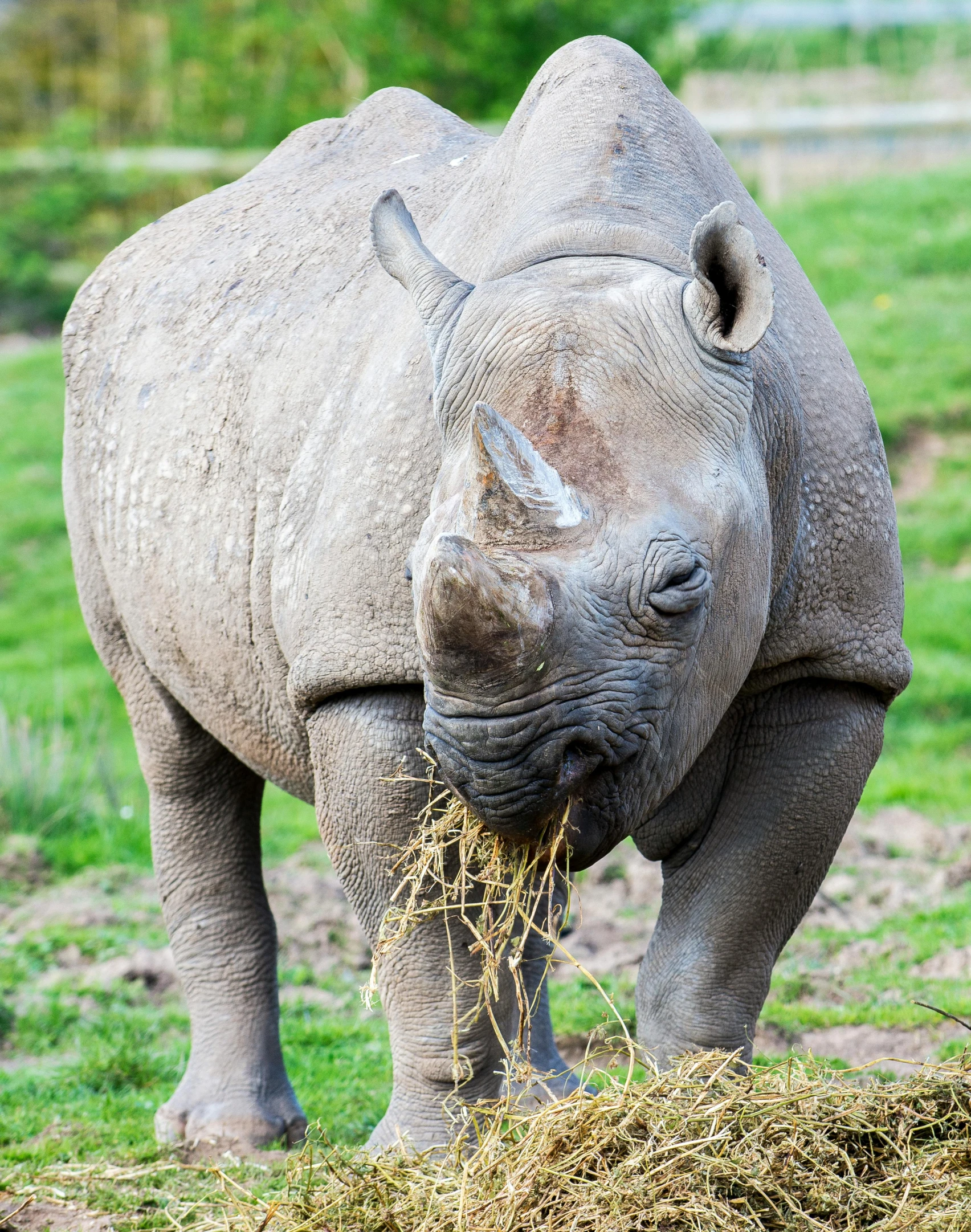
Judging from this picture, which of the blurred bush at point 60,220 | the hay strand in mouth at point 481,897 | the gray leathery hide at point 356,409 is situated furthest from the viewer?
the blurred bush at point 60,220

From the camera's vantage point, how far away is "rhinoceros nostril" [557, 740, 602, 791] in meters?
3.07

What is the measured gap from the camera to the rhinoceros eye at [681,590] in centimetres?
311

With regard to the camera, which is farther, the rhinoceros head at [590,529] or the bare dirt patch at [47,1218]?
the bare dirt patch at [47,1218]

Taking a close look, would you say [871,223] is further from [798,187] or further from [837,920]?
[837,920]

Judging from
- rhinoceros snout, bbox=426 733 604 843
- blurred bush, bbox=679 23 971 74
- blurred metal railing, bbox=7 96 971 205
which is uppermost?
rhinoceros snout, bbox=426 733 604 843

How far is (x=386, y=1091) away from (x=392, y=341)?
2452 mm

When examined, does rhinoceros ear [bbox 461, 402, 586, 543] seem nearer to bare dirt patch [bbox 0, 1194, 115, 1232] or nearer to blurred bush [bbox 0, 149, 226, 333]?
bare dirt patch [bbox 0, 1194, 115, 1232]

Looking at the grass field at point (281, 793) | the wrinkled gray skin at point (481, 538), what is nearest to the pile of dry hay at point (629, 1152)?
the wrinkled gray skin at point (481, 538)

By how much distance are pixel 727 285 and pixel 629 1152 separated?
1.77 m

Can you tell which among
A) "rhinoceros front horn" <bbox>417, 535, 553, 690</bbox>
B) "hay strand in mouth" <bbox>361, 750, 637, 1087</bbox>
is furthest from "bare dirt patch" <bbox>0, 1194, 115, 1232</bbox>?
"rhinoceros front horn" <bbox>417, 535, 553, 690</bbox>

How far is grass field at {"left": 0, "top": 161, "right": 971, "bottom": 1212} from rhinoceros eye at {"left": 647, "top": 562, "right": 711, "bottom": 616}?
7.23 ft

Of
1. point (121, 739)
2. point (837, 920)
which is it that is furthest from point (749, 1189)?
point (121, 739)

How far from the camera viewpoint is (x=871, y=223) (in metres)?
15.5

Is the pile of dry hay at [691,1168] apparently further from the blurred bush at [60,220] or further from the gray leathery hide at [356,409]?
the blurred bush at [60,220]
